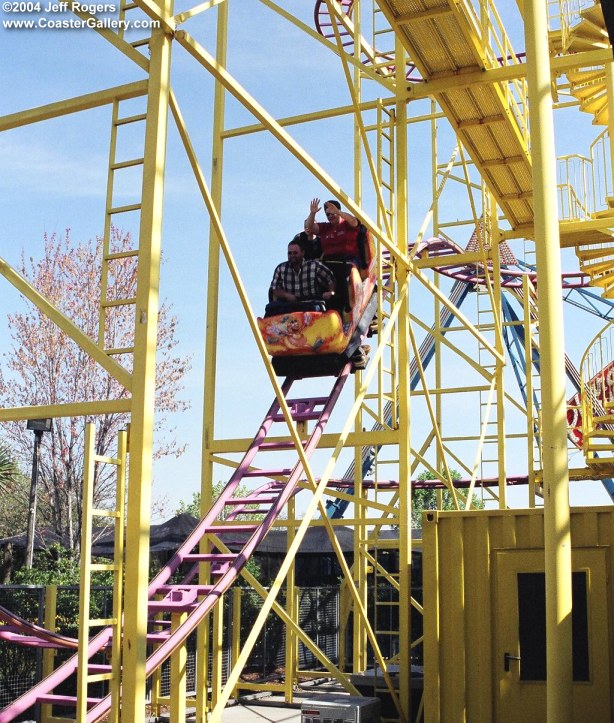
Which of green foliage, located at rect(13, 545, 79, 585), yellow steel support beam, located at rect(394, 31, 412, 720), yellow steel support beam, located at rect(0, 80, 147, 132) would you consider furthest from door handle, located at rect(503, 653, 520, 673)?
green foliage, located at rect(13, 545, 79, 585)

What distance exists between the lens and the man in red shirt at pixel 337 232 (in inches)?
488

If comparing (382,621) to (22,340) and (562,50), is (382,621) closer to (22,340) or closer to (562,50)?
(562,50)

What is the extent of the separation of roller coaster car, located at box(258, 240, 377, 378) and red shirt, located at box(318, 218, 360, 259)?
0.43 m

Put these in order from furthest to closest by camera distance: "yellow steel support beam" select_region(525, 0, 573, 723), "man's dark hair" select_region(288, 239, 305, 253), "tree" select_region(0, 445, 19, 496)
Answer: "tree" select_region(0, 445, 19, 496), "man's dark hair" select_region(288, 239, 305, 253), "yellow steel support beam" select_region(525, 0, 573, 723)

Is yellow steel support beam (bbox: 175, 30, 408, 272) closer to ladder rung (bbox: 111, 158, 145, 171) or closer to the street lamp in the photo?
A: ladder rung (bbox: 111, 158, 145, 171)

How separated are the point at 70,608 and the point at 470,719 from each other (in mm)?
6378

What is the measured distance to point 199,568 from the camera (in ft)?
35.9

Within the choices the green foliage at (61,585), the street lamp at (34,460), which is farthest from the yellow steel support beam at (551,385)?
the street lamp at (34,460)

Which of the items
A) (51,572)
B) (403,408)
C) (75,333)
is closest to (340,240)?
(403,408)

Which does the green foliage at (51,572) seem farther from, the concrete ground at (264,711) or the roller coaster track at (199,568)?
the roller coaster track at (199,568)

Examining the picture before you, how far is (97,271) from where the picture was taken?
2730cm

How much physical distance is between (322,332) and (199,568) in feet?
9.71

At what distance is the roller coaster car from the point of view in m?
11.3

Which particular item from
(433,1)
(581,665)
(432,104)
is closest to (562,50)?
(432,104)
